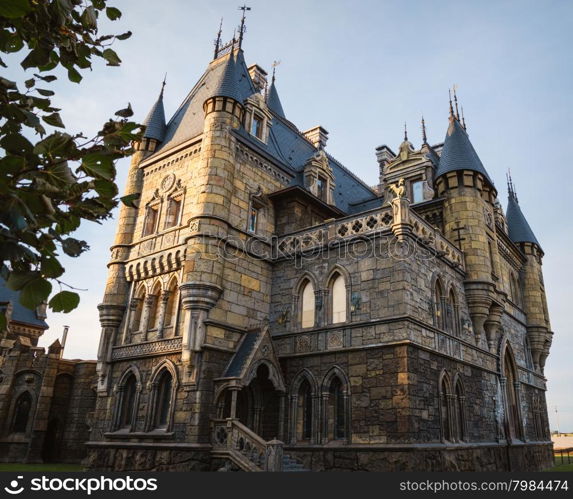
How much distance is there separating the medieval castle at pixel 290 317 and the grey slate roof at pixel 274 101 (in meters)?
6.02

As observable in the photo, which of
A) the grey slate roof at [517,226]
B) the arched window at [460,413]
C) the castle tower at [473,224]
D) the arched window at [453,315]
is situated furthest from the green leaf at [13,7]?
the grey slate roof at [517,226]

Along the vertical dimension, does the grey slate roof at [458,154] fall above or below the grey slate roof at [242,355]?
above

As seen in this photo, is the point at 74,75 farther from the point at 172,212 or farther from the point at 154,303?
the point at 172,212

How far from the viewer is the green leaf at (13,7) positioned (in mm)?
2609

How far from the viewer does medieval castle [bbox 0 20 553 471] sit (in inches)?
534

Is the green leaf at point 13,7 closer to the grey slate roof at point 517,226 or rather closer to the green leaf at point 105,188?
the green leaf at point 105,188

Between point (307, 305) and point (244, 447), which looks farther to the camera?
point (307, 305)

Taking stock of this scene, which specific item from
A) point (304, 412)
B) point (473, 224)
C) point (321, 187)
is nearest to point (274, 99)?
point (321, 187)

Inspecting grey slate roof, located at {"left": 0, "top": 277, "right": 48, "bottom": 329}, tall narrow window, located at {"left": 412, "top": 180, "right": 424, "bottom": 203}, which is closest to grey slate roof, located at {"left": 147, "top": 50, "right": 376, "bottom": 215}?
tall narrow window, located at {"left": 412, "top": 180, "right": 424, "bottom": 203}

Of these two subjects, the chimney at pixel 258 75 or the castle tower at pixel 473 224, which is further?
the chimney at pixel 258 75

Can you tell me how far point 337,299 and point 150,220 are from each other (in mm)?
7786

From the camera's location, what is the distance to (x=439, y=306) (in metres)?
16.1

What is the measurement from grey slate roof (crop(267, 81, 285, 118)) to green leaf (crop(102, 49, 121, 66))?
81.2 feet

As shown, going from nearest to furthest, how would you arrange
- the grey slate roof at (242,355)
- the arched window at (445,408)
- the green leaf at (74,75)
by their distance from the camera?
the green leaf at (74,75)
the grey slate roof at (242,355)
the arched window at (445,408)
